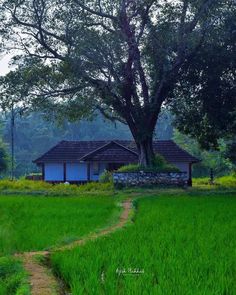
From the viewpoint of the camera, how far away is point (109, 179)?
1259 inches

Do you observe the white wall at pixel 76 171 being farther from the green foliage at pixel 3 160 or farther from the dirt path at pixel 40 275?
the dirt path at pixel 40 275

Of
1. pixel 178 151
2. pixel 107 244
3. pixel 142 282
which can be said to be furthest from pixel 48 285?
pixel 178 151

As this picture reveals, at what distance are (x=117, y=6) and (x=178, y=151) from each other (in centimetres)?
1703

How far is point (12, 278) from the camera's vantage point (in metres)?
6.80

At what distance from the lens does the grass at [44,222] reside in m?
9.66

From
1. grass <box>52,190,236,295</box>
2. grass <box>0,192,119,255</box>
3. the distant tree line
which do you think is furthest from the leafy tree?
the distant tree line

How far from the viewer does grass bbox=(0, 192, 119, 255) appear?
966cm

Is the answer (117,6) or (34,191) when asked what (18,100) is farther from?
(117,6)

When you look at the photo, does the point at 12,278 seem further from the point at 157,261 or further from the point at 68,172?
the point at 68,172

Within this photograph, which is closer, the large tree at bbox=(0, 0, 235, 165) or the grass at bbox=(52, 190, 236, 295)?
the grass at bbox=(52, 190, 236, 295)

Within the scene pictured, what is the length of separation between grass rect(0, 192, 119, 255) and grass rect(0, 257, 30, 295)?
1129 millimetres

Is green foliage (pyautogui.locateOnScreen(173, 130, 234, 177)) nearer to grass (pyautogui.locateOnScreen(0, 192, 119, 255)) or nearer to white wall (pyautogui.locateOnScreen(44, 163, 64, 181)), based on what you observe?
white wall (pyautogui.locateOnScreen(44, 163, 64, 181))

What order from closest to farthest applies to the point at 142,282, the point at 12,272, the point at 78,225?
the point at 142,282, the point at 12,272, the point at 78,225

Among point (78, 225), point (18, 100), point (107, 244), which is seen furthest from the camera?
point (18, 100)
